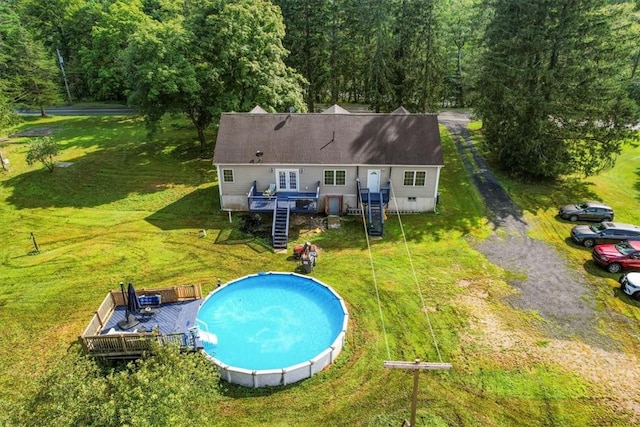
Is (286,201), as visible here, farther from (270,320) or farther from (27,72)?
(27,72)

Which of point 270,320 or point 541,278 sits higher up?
point 541,278

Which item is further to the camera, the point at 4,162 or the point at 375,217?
the point at 4,162

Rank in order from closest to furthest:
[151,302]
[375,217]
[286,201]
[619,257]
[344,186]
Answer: [151,302]
[619,257]
[286,201]
[375,217]
[344,186]

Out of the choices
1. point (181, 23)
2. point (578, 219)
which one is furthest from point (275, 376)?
point (181, 23)

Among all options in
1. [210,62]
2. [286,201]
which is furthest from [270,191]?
[210,62]

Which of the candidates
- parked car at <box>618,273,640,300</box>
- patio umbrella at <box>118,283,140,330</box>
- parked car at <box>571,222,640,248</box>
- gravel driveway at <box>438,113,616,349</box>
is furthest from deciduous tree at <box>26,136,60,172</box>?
parked car at <box>618,273,640,300</box>

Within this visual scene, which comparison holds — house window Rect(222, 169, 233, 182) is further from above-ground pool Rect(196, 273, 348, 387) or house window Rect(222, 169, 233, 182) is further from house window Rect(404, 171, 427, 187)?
house window Rect(404, 171, 427, 187)
